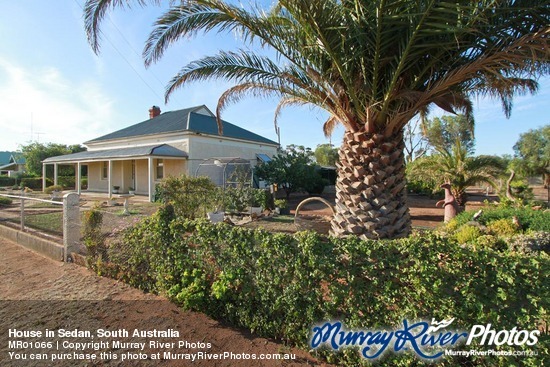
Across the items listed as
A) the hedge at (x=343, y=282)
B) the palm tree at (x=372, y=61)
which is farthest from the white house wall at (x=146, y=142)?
the hedge at (x=343, y=282)

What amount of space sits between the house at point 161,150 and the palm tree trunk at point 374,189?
48.2 feet

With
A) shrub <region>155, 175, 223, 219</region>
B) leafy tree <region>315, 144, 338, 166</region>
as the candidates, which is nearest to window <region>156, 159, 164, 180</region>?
shrub <region>155, 175, 223, 219</region>

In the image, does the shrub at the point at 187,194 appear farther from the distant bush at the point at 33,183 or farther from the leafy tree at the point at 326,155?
the leafy tree at the point at 326,155

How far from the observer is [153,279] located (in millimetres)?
4328

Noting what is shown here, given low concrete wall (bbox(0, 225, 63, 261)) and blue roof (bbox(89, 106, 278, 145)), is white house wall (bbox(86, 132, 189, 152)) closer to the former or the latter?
blue roof (bbox(89, 106, 278, 145))

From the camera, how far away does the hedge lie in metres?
2.12

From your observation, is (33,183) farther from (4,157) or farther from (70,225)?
(4,157)

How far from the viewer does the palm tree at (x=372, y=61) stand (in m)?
3.53

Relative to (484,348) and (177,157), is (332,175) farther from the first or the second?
(484,348)

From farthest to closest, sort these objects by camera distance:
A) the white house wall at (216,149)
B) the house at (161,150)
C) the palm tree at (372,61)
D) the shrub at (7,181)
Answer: the shrub at (7,181), the white house wall at (216,149), the house at (161,150), the palm tree at (372,61)

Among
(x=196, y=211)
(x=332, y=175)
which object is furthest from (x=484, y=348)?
(x=332, y=175)

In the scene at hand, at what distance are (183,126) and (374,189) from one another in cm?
1777

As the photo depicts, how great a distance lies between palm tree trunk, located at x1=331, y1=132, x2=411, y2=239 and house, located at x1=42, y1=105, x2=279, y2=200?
48.2 ft

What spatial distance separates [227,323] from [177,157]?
Result: 52.8ft
